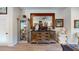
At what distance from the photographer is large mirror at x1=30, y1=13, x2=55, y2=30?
Result: 6.44 meters

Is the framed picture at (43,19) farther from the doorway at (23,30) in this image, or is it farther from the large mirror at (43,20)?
the doorway at (23,30)

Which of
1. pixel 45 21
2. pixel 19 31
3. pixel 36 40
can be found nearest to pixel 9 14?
pixel 19 31

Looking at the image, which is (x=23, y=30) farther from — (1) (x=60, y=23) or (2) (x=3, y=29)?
(1) (x=60, y=23)

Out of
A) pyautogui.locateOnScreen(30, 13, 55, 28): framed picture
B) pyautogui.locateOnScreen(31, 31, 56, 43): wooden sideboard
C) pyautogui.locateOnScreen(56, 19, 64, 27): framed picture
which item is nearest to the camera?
pyautogui.locateOnScreen(31, 31, 56, 43): wooden sideboard

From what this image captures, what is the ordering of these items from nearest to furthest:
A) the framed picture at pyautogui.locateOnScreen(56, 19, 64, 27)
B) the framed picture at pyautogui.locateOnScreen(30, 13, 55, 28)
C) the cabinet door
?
the cabinet door, the framed picture at pyautogui.locateOnScreen(56, 19, 64, 27), the framed picture at pyautogui.locateOnScreen(30, 13, 55, 28)

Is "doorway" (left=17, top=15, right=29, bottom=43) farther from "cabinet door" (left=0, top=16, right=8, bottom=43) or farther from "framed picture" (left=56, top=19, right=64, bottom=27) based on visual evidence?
"framed picture" (left=56, top=19, right=64, bottom=27)

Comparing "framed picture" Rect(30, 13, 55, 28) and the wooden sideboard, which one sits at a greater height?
"framed picture" Rect(30, 13, 55, 28)

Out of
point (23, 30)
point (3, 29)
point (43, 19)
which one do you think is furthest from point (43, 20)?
point (3, 29)

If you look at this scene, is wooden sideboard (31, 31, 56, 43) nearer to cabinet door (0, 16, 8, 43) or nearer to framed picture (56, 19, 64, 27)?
framed picture (56, 19, 64, 27)

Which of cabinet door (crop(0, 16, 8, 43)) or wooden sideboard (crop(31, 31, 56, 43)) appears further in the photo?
wooden sideboard (crop(31, 31, 56, 43))

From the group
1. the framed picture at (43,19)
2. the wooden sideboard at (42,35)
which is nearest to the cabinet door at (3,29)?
the wooden sideboard at (42,35)

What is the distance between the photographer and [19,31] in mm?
5770

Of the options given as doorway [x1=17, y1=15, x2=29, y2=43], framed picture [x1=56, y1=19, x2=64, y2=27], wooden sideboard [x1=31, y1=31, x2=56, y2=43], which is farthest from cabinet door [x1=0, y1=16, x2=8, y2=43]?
framed picture [x1=56, y1=19, x2=64, y2=27]

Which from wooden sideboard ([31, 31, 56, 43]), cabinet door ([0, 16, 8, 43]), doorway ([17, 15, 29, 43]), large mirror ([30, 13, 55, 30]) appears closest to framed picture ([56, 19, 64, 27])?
large mirror ([30, 13, 55, 30])
